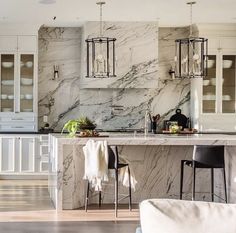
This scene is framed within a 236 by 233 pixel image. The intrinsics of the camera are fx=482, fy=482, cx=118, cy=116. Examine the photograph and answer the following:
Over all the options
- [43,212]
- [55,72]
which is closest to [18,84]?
[55,72]

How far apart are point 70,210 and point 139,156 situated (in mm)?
1158

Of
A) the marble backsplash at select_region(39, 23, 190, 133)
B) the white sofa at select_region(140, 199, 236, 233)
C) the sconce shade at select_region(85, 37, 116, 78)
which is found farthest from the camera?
the marble backsplash at select_region(39, 23, 190, 133)

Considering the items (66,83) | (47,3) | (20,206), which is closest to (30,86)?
(66,83)

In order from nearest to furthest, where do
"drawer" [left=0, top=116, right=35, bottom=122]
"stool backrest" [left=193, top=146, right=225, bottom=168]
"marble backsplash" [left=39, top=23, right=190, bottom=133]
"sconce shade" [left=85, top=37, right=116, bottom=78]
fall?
"stool backrest" [left=193, top=146, right=225, bottom=168] < "sconce shade" [left=85, top=37, right=116, bottom=78] < "drawer" [left=0, top=116, right=35, bottom=122] < "marble backsplash" [left=39, top=23, right=190, bottom=133]

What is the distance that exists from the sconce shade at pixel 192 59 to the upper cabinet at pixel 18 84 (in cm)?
270

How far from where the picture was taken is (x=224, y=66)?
9.14 metres

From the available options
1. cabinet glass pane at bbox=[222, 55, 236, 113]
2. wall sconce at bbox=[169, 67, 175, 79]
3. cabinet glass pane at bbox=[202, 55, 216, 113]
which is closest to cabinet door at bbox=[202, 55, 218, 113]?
cabinet glass pane at bbox=[202, 55, 216, 113]

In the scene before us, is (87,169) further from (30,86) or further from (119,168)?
Result: (30,86)

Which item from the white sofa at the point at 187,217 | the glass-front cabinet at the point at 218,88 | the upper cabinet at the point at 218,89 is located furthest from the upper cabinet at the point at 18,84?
the white sofa at the point at 187,217

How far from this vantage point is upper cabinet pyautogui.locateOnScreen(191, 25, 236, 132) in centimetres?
903

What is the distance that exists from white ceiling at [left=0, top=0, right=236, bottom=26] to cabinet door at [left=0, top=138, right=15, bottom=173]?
2.21 meters

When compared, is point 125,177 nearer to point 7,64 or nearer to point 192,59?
point 192,59

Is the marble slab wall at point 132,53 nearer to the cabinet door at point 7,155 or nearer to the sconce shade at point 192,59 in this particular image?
the sconce shade at point 192,59

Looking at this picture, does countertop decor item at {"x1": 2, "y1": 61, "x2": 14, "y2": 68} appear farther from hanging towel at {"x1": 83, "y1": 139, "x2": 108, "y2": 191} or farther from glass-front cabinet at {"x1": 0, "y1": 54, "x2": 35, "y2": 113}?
hanging towel at {"x1": 83, "y1": 139, "x2": 108, "y2": 191}
